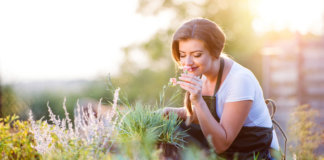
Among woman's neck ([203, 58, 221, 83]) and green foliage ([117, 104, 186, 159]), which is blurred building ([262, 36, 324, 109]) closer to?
woman's neck ([203, 58, 221, 83])

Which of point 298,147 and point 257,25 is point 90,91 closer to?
point 257,25

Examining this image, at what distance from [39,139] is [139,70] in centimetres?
1290

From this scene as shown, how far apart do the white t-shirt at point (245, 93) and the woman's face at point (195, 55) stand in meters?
0.27

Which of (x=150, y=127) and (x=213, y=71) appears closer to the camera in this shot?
(x=150, y=127)

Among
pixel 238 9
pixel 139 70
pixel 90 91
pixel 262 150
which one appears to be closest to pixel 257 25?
pixel 238 9

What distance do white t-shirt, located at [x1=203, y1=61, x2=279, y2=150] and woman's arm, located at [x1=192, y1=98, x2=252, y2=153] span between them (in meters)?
0.07

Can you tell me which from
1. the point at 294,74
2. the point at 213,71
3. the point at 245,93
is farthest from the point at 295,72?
the point at 245,93

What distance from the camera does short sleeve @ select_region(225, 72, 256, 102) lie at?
2.98m

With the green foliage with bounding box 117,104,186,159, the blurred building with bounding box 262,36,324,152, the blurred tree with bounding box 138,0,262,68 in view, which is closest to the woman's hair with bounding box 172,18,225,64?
the green foliage with bounding box 117,104,186,159

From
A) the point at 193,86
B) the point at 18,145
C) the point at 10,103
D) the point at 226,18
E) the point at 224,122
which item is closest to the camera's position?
the point at 193,86

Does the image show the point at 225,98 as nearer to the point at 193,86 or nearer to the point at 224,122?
the point at 224,122

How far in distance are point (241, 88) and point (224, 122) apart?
33 centimetres

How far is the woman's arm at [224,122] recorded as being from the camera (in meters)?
2.82

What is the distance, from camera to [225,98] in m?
3.17
